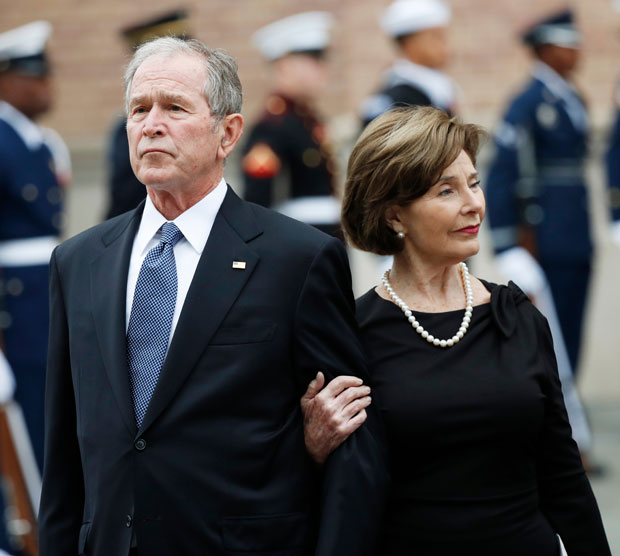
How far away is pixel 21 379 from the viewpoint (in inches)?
210

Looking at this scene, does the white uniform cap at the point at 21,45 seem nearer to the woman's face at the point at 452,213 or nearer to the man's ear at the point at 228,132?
the man's ear at the point at 228,132

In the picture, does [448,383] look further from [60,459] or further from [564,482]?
[60,459]

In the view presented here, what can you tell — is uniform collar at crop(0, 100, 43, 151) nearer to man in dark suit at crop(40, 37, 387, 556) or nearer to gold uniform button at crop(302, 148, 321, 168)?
gold uniform button at crop(302, 148, 321, 168)

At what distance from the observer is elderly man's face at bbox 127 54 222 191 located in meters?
2.74

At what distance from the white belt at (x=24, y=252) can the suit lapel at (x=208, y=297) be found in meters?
2.68

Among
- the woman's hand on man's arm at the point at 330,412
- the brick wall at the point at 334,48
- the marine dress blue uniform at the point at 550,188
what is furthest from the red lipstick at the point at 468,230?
the brick wall at the point at 334,48

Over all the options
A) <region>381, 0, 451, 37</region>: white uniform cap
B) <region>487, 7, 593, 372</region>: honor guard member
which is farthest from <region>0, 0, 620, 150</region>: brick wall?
<region>381, 0, 451, 37</region>: white uniform cap

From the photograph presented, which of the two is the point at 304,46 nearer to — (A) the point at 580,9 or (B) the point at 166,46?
(A) the point at 580,9

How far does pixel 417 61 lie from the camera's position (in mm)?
6082

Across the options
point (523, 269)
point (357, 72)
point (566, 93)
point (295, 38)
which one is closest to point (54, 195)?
point (295, 38)

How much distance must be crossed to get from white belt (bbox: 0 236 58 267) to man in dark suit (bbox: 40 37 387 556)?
249 cm

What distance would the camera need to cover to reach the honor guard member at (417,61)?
5781 mm

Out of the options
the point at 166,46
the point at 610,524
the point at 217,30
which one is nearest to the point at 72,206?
the point at 217,30

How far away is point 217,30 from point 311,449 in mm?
6384
